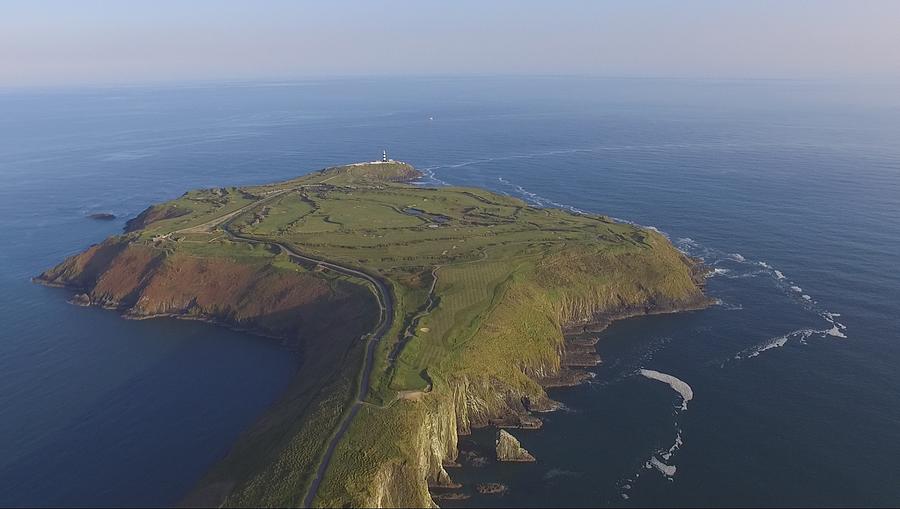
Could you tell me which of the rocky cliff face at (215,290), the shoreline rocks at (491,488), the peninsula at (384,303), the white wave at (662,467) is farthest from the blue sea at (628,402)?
the peninsula at (384,303)

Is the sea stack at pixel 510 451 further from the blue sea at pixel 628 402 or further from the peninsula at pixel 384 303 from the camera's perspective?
the blue sea at pixel 628 402

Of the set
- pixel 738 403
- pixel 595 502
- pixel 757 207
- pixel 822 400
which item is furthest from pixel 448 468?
pixel 757 207

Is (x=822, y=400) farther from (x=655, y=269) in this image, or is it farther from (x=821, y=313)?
(x=655, y=269)

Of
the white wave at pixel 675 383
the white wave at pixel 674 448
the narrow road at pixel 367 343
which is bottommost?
the white wave at pixel 674 448

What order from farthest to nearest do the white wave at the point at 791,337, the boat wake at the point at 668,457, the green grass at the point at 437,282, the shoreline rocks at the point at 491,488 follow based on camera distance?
1. the white wave at the point at 791,337
2. the boat wake at the point at 668,457
3. the shoreline rocks at the point at 491,488
4. the green grass at the point at 437,282

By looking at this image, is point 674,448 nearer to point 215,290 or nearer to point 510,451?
point 510,451

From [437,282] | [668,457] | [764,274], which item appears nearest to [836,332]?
[764,274]

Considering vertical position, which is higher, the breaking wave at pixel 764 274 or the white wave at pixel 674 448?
the breaking wave at pixel 764 274

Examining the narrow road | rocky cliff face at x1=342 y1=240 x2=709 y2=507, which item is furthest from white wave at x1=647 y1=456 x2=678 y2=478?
the narrow road
